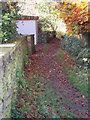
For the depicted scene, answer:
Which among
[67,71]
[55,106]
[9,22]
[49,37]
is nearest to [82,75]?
[67,71]

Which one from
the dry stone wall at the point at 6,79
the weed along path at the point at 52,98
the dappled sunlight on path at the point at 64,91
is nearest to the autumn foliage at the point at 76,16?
the dappled sunlight on path at the point at 64,91

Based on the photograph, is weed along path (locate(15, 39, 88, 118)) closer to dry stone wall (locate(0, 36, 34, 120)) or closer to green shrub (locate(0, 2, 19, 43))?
dry stone wall (locate(0, 36, 34, 120))

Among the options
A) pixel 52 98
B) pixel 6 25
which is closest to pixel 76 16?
pixel 6 25

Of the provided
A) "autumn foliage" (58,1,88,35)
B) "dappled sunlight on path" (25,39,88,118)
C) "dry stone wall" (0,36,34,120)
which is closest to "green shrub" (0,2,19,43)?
"dry stone wall" (0,36,34,120)

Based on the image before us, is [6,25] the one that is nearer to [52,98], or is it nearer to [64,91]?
[52,98]

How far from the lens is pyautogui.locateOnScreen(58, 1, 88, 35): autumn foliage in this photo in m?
6.22

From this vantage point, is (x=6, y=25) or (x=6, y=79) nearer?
(x=6, y=79)

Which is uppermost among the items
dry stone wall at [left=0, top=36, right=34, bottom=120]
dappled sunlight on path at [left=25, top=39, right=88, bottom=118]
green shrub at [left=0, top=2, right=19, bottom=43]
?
green shrub at [left=0, top=2, right=19, bottom=43]

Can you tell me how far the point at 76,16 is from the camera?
21.7 ft

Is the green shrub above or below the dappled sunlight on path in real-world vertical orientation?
above

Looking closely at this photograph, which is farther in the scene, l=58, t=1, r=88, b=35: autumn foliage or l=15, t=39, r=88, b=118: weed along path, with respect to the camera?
l=58, t=1, r=88, b=35: autumn foliage

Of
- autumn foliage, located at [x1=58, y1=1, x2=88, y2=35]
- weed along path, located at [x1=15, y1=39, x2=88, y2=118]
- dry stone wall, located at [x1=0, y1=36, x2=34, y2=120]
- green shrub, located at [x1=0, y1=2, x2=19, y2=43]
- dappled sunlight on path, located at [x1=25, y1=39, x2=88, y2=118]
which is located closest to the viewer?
dry stone wall, located at [x1=0, y1=36, x2=34, y2=120]

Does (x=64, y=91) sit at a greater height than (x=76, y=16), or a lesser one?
lesser

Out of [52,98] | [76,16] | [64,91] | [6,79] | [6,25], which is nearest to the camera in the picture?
[6,79]
